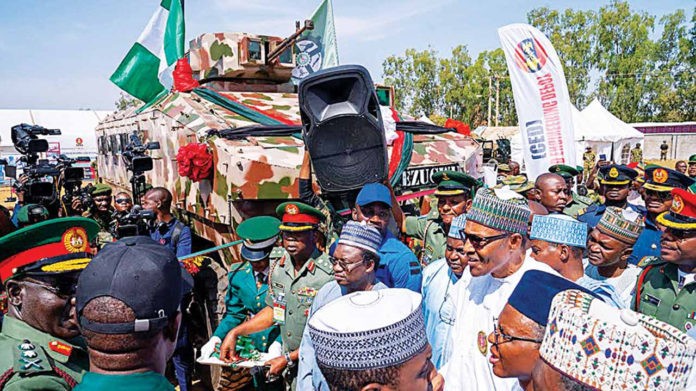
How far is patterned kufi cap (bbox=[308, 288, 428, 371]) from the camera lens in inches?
65.1

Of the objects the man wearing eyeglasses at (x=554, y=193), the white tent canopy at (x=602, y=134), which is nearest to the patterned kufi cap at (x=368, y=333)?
the man wearing eyeglasses at (x=554, y=193)

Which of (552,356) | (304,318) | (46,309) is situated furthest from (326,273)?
(552,356)

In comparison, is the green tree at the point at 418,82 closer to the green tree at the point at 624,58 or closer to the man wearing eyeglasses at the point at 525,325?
the green tree at the point at 624,58

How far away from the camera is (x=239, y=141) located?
19.1 ft

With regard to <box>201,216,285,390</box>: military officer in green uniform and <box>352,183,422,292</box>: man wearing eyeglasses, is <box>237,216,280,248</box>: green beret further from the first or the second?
<box>352,183,422,292</box>: man wearing eyeglasses

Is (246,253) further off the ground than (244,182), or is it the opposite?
(244,182)

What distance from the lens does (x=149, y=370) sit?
179cm

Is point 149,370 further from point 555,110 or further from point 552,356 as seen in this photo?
point 555,110

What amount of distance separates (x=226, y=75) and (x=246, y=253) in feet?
14.6

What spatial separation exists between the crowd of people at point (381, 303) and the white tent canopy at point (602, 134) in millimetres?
18576

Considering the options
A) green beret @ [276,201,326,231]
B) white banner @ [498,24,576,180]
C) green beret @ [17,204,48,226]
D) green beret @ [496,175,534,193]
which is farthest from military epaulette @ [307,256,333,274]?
white banner @ [498,24,576,180]

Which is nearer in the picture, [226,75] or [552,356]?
[552,356]

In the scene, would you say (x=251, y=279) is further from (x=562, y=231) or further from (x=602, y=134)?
(x=602, y=134)

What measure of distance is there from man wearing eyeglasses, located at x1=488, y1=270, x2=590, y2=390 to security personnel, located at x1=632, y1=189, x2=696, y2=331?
1793mm
